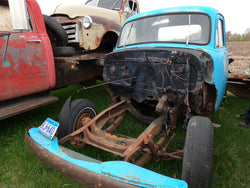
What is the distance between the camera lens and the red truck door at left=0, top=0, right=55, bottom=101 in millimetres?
2757

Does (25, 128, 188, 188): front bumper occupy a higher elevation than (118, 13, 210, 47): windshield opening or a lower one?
lower

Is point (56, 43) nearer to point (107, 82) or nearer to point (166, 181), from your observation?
point (107, 82)

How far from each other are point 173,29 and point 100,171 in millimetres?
2409

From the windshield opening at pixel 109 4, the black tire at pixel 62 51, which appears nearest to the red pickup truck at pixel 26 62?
the black tire at pixel 62 51

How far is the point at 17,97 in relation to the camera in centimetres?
308

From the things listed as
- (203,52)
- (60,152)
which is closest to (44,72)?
(60,152)

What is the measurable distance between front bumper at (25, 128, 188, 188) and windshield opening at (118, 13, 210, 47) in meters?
2.03

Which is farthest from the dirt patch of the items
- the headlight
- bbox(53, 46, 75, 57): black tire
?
bbox(53, 46, 75, 57): black tire

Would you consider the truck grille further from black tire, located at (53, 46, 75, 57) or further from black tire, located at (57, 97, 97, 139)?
black tire, located at (57, 97, 97, 139)

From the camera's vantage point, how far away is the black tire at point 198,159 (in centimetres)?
165

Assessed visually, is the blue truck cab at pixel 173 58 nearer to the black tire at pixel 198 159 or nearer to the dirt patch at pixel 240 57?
the black tire at pixel 198 159

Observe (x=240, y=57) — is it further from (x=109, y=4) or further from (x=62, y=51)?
(x=62, y=51)

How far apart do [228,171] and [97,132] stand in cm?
174

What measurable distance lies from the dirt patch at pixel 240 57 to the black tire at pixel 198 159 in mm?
8715
